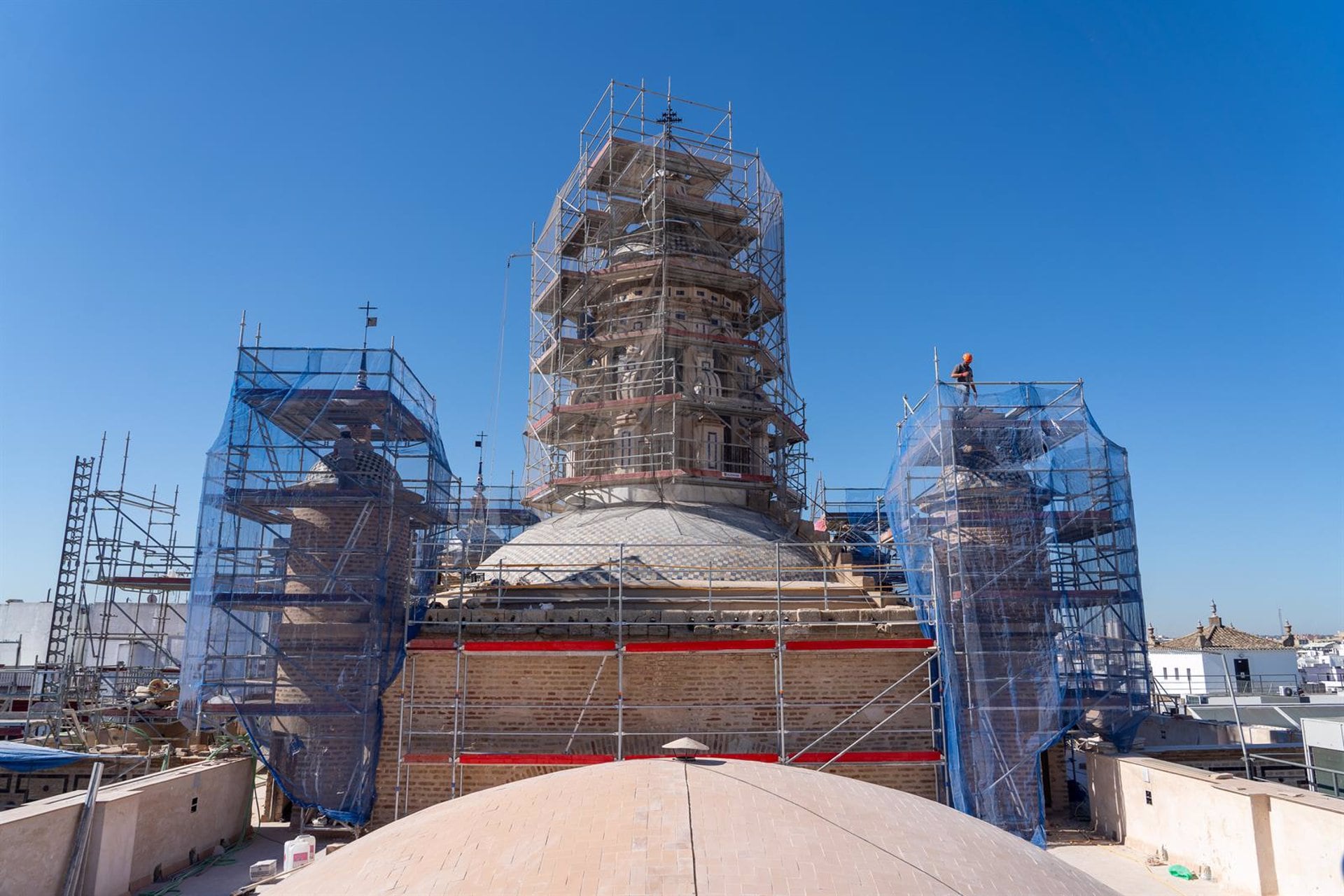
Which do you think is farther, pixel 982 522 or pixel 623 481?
pixel 623 481

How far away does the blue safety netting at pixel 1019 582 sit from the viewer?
49.1 ft

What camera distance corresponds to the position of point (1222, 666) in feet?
129

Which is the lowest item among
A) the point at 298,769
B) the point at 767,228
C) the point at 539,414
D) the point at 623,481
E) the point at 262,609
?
the point at 298,769

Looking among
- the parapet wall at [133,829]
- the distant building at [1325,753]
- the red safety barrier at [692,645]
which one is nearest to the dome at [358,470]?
the parapet wall at [133,829]

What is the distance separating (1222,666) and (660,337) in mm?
32796

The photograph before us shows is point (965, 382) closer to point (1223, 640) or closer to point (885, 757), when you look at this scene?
point (885, 757)

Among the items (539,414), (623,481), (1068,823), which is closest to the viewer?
(1068,823)

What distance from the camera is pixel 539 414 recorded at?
82.0 ft

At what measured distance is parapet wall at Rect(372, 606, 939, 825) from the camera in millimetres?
15406

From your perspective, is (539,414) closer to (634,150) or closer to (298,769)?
(634,150)

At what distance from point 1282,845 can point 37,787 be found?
20.1 meters

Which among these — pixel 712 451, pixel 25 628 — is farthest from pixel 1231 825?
pixel 25 628

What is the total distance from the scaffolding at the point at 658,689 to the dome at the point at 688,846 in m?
7.42

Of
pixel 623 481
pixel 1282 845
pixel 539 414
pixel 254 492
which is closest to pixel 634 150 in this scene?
pixel 539 414
